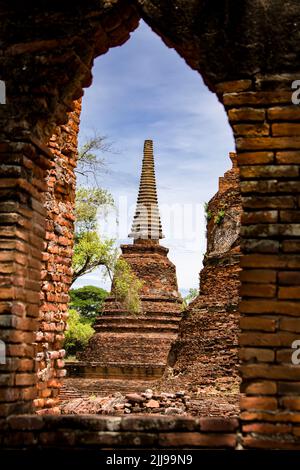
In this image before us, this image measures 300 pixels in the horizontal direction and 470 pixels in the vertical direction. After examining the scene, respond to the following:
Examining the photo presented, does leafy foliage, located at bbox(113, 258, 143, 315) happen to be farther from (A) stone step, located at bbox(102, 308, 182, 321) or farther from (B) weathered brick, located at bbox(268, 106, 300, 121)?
(B) weathered brick, located at bbox(268, 106, 300, 121)

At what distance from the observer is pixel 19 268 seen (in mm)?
5594

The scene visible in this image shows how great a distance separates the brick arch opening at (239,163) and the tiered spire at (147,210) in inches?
1233

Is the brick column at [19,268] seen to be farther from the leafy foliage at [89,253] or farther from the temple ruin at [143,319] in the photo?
the temple ruin at [143,319]

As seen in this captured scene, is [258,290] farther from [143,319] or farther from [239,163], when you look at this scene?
[143,319]

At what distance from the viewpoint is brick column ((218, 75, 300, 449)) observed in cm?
489

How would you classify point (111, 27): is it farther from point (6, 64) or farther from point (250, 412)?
point (250, 412)

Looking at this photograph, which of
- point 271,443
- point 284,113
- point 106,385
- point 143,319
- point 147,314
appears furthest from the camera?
point 147,314

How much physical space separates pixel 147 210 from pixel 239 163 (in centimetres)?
3253

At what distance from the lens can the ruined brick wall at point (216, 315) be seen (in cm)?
2039

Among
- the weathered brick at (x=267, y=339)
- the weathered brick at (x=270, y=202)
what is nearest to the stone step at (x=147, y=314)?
the weathered brick at (x=270, y=202)

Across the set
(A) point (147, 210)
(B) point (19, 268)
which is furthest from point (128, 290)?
(B) point (19, 268)

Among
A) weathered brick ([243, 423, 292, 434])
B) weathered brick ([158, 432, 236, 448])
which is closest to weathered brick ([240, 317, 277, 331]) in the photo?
weathered brick ([243, 423, 292, 434])

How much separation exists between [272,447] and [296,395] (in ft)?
1.31

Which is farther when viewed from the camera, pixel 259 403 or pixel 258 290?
pixel 258 290
